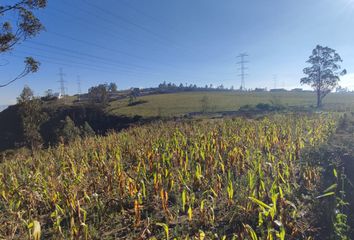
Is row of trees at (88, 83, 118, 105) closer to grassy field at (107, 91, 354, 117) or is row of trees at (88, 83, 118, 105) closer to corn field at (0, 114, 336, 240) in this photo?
grassy field at (107, 91, 354, 117)

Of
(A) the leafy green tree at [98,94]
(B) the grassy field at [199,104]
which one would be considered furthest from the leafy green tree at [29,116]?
(A) the leafy green tree at [98,94]

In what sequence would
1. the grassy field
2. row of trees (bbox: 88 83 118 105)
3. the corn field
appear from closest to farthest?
the corn field
the grassy field
row of trees (bbox: 88 83 118 105)

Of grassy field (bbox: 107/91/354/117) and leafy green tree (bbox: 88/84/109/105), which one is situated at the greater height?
leafy green tree (bbox: 88/84/109/105)

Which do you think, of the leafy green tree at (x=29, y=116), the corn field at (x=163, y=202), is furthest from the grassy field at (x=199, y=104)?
the corn field at (x=163, y=202)

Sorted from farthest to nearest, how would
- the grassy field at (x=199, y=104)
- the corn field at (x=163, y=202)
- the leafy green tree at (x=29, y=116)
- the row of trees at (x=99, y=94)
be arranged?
1. the row of trees at (x=99, y=94)
2. the grassy field at (x=199, y=104)
3. the leafy green tree at (x=29, y=116)
4. the corn field at (x=163, y=202)

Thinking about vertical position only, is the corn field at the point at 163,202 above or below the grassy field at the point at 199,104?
above

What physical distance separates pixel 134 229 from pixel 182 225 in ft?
2.10

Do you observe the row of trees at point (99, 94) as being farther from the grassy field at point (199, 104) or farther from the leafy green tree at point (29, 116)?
the leafy green tree at point (29, 116)

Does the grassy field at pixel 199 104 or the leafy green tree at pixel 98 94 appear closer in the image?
the grassy field at pixel 199 104

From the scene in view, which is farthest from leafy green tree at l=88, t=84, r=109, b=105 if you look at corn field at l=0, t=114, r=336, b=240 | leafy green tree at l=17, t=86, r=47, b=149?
corn field at l=0, t=114, r=336, b=240

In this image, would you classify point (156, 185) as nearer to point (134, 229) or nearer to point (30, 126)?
point (134, 229)

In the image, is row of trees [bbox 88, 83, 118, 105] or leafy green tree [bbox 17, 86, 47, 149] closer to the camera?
leafy green tree [bbox 17, 86, 47, 149]

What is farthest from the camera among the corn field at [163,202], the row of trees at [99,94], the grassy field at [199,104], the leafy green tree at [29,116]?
the row of trees at [99,94]

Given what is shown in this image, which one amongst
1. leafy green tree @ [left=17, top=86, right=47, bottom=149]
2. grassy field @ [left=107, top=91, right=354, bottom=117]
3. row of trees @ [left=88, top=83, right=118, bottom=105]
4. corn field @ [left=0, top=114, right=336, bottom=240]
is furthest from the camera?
row of trees @ [left=88, top=83, right=118, bottom=105]
